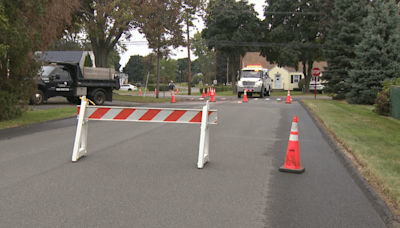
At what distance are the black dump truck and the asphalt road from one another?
1323 centimetres

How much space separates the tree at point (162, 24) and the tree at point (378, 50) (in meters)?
13.8

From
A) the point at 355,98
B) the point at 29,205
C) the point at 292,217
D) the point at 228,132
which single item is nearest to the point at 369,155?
the point at 292,217

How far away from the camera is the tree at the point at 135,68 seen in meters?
152

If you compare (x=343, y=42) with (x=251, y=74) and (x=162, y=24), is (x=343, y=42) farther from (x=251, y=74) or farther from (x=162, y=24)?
(x=162, y=24)

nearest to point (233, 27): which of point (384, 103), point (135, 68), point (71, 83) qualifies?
point (71, 83)

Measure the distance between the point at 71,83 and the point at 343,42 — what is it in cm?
2154

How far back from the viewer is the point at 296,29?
5131 centimetres

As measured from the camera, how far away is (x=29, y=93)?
51.1 ft

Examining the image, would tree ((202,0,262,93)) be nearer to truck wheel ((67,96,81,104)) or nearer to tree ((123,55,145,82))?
truck wheel ((67,96,81,104))

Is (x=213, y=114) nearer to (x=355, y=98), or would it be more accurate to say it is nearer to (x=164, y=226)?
(x=164, y=226)

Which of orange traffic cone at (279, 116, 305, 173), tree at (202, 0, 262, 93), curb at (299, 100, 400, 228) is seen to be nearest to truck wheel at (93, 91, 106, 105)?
curb at (299, 100, 400, 228)

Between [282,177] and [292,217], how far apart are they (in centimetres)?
219

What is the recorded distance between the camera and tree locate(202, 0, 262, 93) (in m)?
53.6

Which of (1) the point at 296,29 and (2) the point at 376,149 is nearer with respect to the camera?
(2) the point at 376,149
